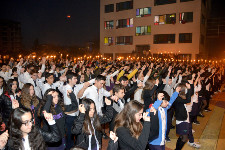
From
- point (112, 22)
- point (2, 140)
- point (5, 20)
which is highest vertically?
point (5, 20)

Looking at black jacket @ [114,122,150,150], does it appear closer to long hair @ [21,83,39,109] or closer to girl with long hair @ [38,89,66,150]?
girl with long hair @ [38,89,66,150]

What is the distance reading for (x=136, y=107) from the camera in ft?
9.95

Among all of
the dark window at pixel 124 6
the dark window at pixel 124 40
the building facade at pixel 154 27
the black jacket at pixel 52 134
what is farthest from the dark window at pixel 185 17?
the black jacket at pixel 52 134

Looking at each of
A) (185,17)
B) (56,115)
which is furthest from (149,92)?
(185,17)

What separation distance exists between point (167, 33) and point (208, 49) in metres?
9.97

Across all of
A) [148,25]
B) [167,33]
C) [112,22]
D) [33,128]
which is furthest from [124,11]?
[33,128]

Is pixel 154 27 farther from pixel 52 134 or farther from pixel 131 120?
pixel 52 134

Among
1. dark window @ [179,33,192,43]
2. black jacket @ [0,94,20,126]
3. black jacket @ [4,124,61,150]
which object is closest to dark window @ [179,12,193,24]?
dark window @ [179,33,192,43]

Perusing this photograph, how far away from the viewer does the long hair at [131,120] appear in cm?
295

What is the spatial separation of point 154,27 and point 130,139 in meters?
34.5

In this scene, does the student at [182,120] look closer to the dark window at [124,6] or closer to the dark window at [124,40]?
the dark window at [124,40]

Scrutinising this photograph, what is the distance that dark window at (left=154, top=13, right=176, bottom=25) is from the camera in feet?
109

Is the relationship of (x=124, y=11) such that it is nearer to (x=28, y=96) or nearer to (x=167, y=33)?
(x=167, y=33)

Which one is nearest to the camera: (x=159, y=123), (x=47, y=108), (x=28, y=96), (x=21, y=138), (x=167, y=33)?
(x=21, y=138)
